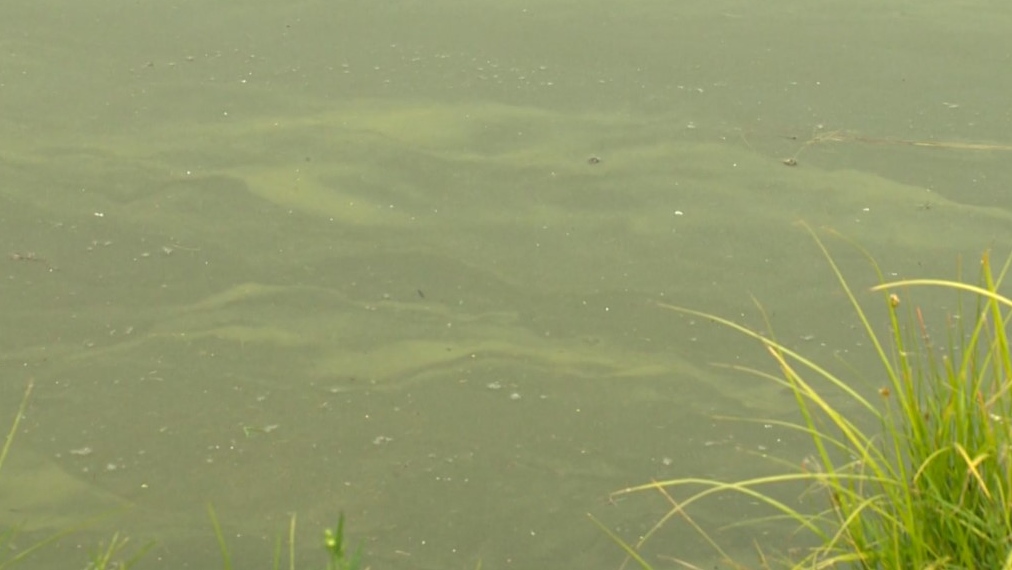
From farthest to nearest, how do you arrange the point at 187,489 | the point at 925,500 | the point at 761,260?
the point at 761,260 < the point at 187,489 < the point at 925,500

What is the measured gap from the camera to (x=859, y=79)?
12.6 feet

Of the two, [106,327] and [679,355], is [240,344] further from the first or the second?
[679,355]

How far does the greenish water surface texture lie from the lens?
254 centimetres

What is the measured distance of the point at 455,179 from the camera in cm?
348

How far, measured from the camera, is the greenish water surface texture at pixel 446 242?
8.35ft

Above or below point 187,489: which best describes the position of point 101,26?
above

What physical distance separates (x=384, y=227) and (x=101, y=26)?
1265 millimetres

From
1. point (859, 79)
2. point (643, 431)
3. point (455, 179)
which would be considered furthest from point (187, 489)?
point (859, 79)

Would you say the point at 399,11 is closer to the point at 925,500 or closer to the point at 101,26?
the point at 101,26

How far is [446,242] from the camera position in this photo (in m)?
3.24

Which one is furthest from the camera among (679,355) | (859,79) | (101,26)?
(101,26)

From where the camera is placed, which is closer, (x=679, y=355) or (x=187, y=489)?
(x=187, y=489)

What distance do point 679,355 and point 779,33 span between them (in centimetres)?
148

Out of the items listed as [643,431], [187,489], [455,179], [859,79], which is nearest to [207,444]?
[187,489]
